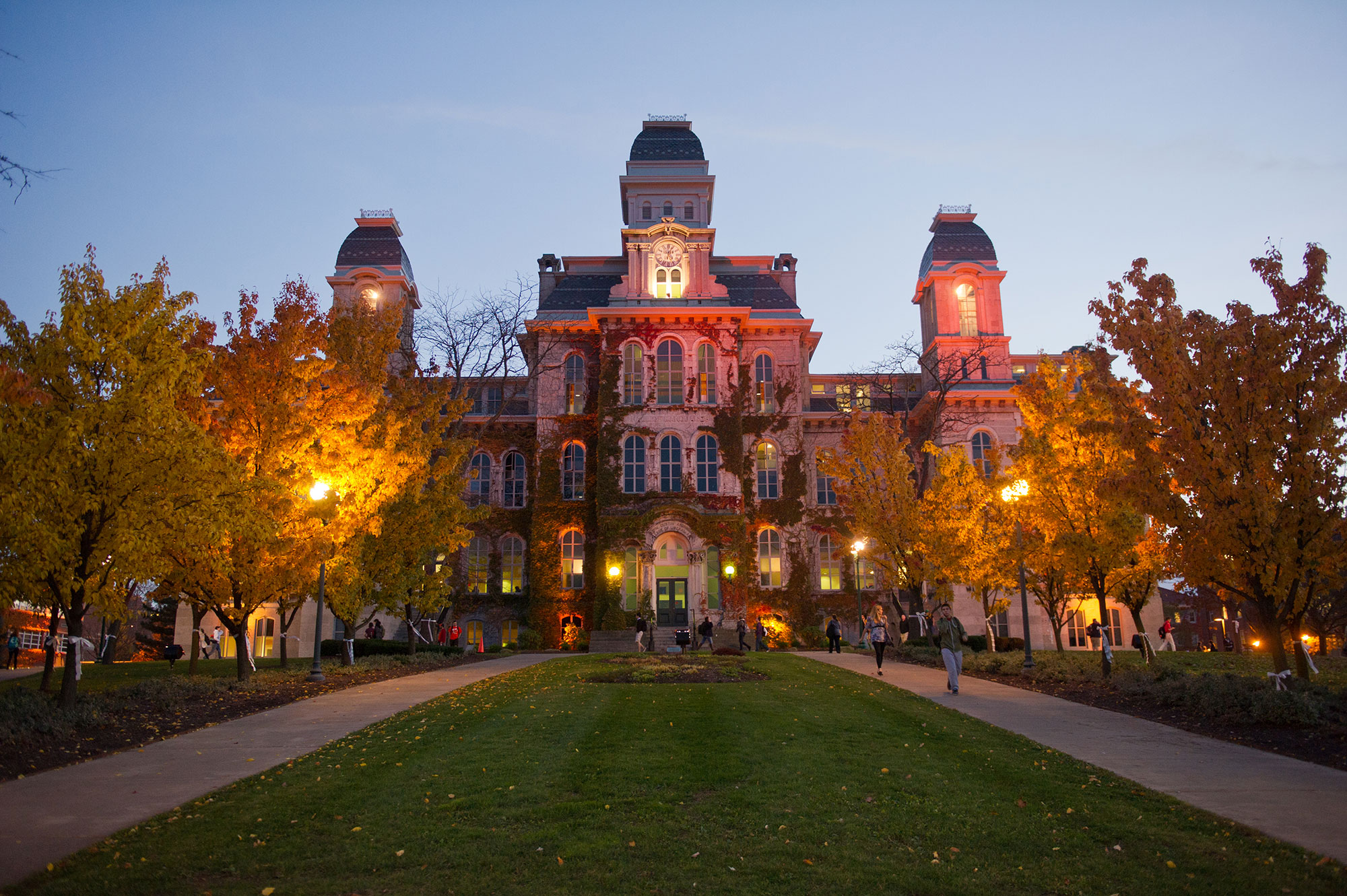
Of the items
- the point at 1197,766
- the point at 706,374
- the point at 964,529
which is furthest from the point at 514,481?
the point at 1197,766

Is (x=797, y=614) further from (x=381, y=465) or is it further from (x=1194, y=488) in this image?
(x=1194, y=488)

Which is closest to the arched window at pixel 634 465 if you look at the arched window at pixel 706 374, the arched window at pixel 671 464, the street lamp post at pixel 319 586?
the arched window at pixel 671 464

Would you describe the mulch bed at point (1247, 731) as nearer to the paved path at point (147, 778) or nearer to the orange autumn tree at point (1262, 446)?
the orange autumn tree at point (1262, 446)

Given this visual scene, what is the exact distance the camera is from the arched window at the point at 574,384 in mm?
40281

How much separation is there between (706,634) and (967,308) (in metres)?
23.7

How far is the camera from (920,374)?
4584cm

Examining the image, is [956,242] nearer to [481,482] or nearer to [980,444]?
[980,444]

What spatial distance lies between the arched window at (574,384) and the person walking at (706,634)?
40.1 feet

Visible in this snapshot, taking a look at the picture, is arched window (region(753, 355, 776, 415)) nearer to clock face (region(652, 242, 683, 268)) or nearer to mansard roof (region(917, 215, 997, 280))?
clock face (region(652, 242, 683, 268))

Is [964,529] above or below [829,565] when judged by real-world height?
above

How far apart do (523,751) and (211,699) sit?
27.5ft

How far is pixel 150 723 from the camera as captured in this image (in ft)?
40.7

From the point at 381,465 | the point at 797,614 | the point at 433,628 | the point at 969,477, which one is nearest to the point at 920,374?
the point at 797,614

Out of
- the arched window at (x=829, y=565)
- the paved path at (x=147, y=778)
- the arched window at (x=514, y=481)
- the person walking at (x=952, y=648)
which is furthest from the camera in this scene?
the arched window at (x=514, y=481)
